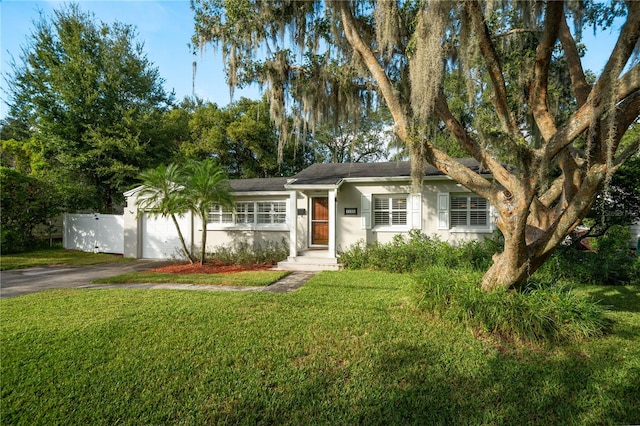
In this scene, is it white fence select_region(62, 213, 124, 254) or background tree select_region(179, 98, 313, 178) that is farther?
background tree select_region(179, 98, 313, 178)

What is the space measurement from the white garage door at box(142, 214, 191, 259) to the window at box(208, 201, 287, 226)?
112 cm

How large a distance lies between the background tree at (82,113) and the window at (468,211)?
15174mm

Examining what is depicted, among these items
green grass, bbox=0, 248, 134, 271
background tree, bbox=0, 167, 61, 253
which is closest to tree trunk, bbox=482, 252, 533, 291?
green grass, bbox=0, 248, 134, 271

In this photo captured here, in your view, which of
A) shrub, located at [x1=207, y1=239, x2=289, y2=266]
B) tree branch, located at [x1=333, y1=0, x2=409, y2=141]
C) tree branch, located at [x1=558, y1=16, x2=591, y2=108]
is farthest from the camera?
shrub, located at [x1=207, y1=239, x2=289, y2=266]

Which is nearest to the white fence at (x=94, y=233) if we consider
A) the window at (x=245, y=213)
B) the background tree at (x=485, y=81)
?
the window at (x=245, y=213)

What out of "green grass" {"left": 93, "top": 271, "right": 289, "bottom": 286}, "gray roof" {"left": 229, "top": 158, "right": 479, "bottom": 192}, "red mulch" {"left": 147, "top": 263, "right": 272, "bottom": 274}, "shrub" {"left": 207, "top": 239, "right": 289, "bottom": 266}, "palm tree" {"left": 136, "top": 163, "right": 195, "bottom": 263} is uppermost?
"gray roof" {"left": 229, "top": 158, "right": 479, "bottom": 192}

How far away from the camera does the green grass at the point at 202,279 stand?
7090 millimetres

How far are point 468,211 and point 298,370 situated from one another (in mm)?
8173

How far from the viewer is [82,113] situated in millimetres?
15516

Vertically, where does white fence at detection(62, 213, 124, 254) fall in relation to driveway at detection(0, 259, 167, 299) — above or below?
above

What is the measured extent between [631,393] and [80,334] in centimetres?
606

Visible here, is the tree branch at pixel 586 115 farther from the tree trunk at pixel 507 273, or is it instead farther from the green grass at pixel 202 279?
the green grass at pixel 202 279

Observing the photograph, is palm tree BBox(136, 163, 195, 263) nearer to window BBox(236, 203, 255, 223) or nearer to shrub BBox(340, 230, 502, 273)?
window BBox(236, 203, 255, 223)

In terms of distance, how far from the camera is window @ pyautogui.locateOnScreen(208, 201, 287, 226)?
36.0 ft
